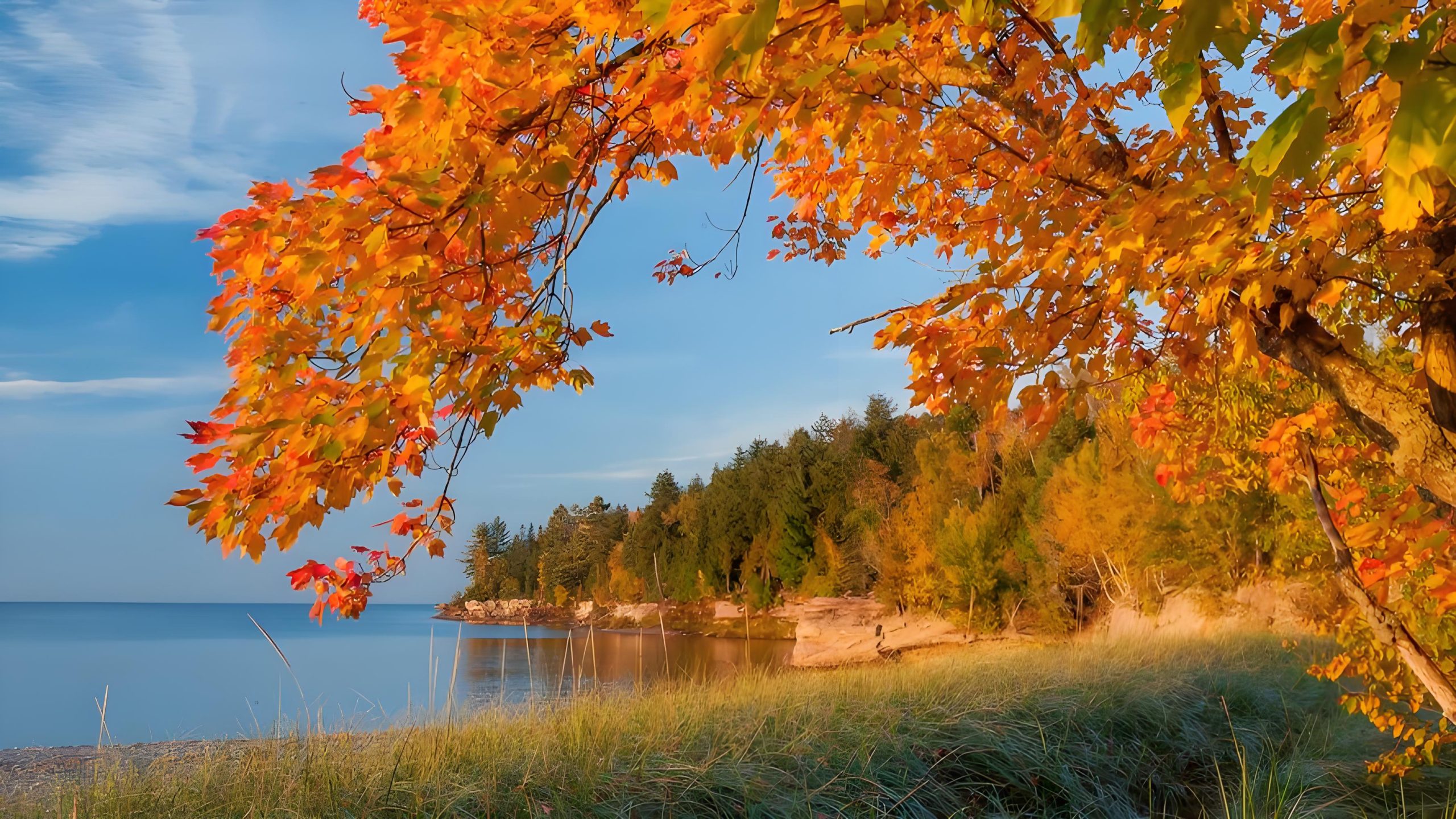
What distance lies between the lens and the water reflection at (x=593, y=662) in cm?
525

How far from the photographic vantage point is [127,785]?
336 cm

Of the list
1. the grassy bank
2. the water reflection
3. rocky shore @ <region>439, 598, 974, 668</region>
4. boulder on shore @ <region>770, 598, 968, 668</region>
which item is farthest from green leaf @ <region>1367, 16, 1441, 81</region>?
boulder on shore @ <region>770, 598, 968, 668</region>

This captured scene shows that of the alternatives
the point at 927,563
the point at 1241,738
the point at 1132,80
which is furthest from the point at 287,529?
the point at 927,563

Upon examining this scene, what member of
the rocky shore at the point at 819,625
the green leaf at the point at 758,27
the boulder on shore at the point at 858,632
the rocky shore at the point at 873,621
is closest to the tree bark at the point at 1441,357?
the green leaf at the point at 758,27

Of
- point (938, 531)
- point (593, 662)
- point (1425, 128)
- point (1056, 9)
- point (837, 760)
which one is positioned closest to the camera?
point (1425, 128)

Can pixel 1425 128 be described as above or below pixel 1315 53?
below

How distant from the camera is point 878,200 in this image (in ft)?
9.82

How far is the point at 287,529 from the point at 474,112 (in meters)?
1.01

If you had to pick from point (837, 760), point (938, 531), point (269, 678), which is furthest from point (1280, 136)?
point (938, 531)

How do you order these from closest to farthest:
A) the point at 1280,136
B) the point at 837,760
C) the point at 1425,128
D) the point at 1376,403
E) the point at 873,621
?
the point at 1425,128
the point at 1280,136
the point at 1376,403
the point at 837,760
the point at 873,621

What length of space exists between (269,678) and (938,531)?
868 inches

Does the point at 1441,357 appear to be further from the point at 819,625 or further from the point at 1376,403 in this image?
the point at 819,625

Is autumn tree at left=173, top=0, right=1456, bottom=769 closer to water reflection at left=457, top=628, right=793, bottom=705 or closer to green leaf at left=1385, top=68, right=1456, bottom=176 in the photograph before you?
green leaf at left=1385, top=68, right=1456, bottom=176

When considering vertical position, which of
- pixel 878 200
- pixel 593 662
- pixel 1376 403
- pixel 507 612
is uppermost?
pixel 878 200
